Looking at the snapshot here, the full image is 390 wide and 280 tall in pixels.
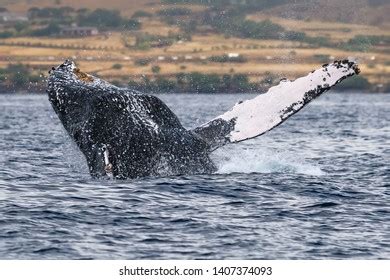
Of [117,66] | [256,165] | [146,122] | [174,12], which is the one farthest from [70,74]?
[174,12]

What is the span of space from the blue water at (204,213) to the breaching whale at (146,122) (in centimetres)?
36

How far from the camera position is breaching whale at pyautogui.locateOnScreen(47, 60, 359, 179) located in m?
16.4

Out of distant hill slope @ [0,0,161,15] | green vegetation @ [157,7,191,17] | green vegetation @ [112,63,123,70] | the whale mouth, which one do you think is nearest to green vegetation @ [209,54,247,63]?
green vegetation @ [157,7,191,17]

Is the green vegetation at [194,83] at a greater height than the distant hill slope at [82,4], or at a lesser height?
lesser

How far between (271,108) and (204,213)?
199 centimetres

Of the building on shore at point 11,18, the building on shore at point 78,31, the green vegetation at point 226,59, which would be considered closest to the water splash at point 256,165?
the building on shore at point 78,31

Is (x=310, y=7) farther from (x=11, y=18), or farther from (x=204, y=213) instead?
(x=204, y=213)

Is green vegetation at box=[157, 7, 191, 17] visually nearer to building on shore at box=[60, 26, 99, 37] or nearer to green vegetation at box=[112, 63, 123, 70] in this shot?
green vegetation at box=[112, 63, 123, 70]

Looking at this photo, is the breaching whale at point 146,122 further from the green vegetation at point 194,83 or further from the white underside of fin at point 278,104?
the green vegetation at point 194,83

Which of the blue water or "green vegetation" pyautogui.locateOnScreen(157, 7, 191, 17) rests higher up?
the blue water

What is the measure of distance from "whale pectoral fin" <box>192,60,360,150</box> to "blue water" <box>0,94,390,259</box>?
2.83 ft

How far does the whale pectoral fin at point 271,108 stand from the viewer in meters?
16.7

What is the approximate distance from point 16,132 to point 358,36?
6194cm

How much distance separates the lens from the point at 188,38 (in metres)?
104
